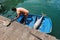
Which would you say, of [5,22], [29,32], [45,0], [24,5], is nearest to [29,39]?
[29,32]

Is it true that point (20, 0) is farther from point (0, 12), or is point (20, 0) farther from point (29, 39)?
point (29, 39)

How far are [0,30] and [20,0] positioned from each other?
11.5 m

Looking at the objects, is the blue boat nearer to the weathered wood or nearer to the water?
the water

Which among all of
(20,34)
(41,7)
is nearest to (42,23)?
(20,34)

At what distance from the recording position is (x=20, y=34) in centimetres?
845

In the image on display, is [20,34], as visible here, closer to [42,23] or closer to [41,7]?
[42,23]

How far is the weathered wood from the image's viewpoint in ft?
26.9

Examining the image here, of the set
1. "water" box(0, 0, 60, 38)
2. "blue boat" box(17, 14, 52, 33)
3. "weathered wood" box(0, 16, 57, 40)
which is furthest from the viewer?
"water" box(0, 0, 60, 38)

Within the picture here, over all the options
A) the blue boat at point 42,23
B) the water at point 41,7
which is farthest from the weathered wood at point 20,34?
the water at point 41,7

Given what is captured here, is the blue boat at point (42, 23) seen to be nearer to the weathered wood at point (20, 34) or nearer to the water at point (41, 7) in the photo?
the water at point (41, 7)

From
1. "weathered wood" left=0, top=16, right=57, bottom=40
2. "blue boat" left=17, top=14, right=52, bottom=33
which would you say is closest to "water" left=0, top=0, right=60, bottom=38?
"blue boat" left=17, top=14, right=52, bottom=33

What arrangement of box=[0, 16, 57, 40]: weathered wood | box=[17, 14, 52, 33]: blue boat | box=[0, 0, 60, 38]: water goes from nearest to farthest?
1. box=[0, 16, 57, 40]: weathered wood
2. box=[17, 14, 52, 33]: blue boat
3. box=[0, 0, 60, 38]: water

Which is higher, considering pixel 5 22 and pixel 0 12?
pixel 5 22

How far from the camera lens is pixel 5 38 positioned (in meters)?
8.21
